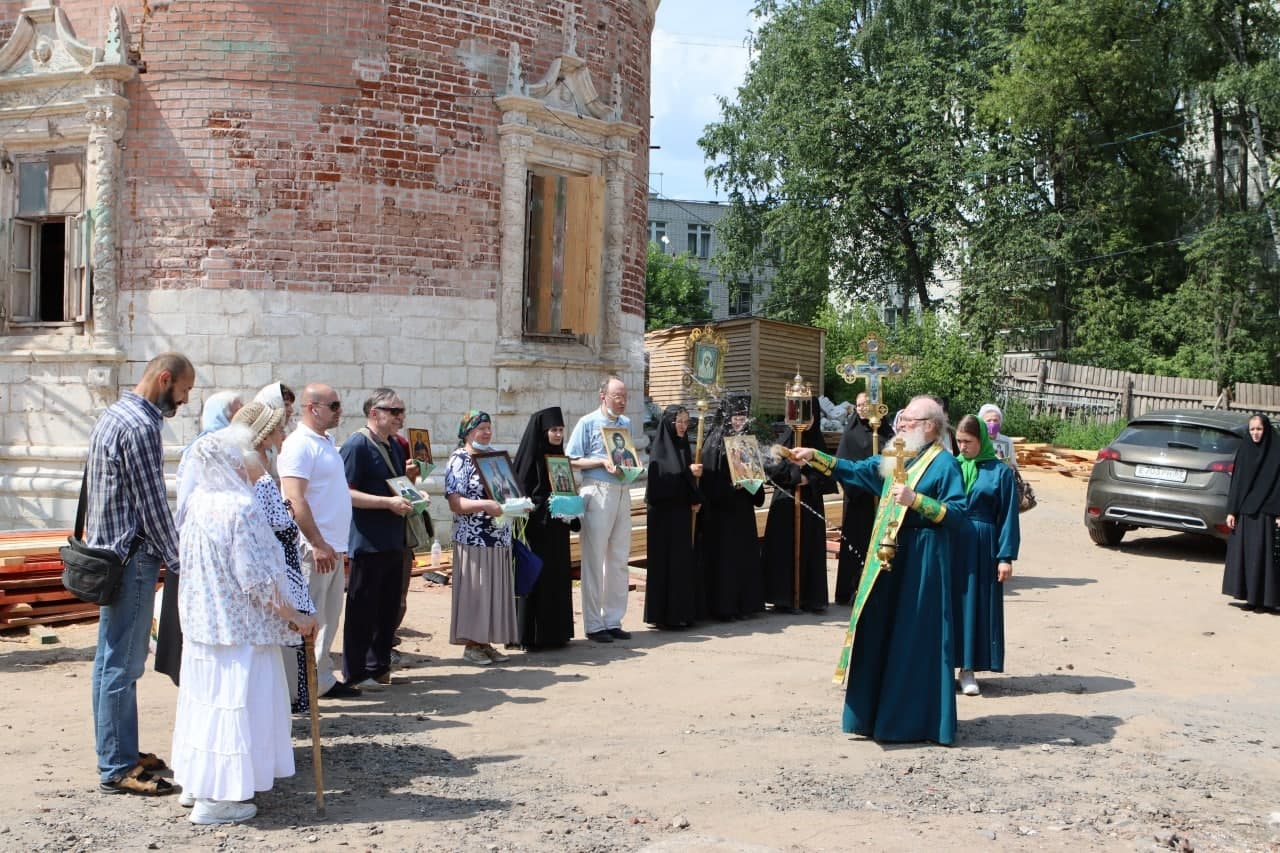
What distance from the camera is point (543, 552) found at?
8617 millimetres

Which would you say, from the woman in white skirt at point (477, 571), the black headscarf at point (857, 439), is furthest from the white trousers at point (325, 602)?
the black headscarf at point (857, 439)

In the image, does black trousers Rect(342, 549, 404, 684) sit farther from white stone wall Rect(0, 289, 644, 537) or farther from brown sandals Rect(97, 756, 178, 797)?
white stone wall Rect(0, 289, 644, 537)

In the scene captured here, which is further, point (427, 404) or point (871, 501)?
point (427, 404)

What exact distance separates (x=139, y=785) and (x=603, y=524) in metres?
4.21

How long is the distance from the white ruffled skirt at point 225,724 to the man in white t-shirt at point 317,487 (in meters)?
1.42

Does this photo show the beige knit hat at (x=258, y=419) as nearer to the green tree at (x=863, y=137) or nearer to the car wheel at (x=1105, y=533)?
the car wheel at (x=1105, y=533)

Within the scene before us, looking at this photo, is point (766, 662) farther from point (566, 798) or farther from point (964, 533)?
point (566, 798)

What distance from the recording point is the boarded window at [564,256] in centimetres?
1292

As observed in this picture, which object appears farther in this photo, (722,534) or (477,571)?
(722,534)

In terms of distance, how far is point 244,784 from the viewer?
473 cm

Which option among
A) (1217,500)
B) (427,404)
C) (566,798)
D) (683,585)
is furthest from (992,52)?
(566,798)

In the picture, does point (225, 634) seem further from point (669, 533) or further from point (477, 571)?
point (669, 533)

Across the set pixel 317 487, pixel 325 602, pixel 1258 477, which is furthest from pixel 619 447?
pixel 1258 477

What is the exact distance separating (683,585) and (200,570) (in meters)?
5.00
